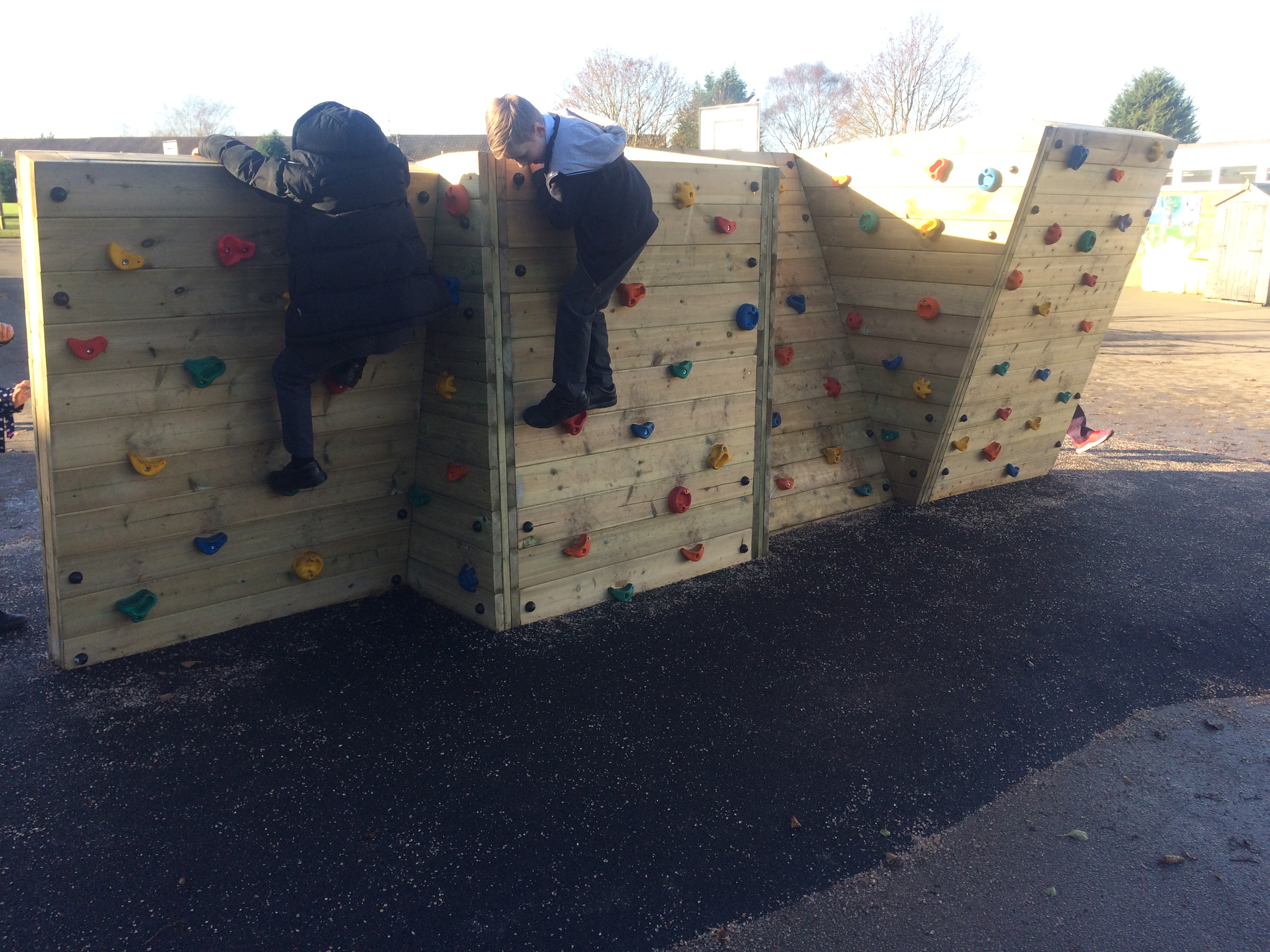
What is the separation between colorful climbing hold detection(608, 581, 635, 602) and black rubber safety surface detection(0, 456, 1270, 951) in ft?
0.19

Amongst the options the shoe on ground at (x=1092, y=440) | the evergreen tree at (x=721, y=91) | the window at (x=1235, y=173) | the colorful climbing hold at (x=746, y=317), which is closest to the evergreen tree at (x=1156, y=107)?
the window at (x=1235, y=173)

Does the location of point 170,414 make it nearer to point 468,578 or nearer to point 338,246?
point 338,246

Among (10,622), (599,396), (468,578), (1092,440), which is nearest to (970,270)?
(599,396)

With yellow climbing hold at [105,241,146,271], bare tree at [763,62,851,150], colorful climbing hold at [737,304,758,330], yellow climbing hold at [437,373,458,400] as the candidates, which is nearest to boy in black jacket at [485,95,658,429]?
yellow climbing hold at [437,373,458,400]

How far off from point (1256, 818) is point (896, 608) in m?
1.97

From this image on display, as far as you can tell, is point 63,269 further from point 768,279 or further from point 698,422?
point 768,279

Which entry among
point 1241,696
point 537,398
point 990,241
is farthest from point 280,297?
point 1241,696

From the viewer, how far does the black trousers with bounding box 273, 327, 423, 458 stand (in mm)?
4027

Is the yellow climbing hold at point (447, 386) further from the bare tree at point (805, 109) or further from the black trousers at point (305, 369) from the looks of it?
the bare tree at point (805, 109)

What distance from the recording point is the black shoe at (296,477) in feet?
14.0

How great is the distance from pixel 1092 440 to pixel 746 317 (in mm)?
4419

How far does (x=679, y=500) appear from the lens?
5094 millimetres

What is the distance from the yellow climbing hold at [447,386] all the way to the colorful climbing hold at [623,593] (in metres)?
1.32

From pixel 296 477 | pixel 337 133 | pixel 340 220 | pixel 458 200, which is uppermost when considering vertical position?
pixel 337 133
